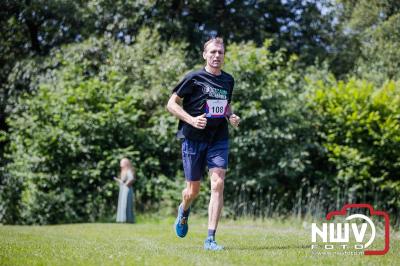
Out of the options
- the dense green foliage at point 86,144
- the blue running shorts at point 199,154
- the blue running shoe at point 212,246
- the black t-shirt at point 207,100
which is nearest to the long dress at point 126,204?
the dense green foliage at point 86,144

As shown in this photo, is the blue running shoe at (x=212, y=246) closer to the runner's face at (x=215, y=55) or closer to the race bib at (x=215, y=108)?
the race bib at (x=215, y=108)

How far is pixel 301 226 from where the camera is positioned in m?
11.5

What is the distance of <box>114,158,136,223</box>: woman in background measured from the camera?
12828mm

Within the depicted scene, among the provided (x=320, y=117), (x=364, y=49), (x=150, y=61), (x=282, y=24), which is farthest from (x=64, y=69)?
(x=364, y=49)

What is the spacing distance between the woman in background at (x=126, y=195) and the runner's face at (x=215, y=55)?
6.96 m

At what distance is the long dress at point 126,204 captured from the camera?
12.8m

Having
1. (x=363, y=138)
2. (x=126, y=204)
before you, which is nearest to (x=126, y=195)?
(x=126, y=204)

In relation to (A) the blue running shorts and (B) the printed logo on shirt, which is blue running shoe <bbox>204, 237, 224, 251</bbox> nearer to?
(A) the blue running shorts

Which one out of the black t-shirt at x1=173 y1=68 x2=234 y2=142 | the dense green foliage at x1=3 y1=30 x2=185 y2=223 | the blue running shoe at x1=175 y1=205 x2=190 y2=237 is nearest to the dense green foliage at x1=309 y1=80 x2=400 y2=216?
the dense green foliage at x1=3 y1=30 x2=185 y2=223

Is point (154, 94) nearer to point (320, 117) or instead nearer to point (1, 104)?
point (320, 117)

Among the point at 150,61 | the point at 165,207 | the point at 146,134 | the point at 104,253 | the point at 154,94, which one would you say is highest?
the point at 150,61

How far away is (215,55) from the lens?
6203 mm

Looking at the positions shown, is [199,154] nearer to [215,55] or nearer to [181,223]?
[181,223]

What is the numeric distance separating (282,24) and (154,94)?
8.06 metres
